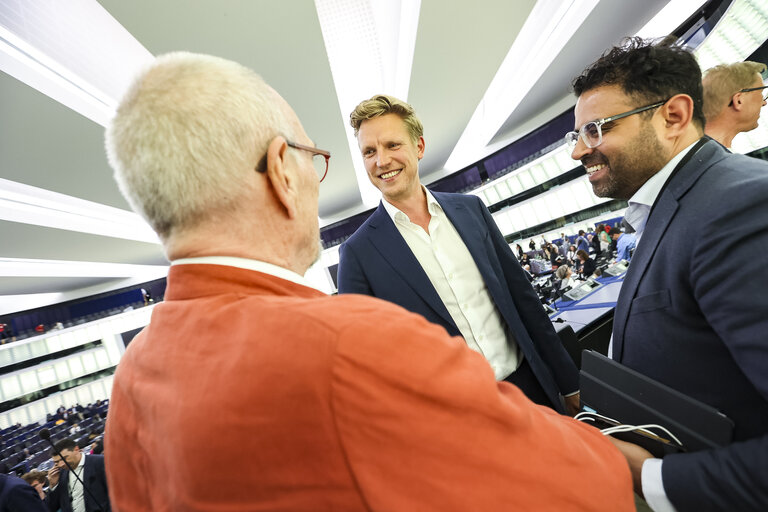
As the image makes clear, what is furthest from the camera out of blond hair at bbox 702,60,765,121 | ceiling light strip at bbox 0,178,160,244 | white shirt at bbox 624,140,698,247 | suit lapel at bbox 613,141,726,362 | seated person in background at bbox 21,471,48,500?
ceiling light strip at bbox 0,178,160,244

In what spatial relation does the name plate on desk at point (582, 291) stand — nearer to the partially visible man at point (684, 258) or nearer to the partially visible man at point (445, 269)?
the partially visible man at point (445, 269)

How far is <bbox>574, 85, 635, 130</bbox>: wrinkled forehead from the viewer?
141cm

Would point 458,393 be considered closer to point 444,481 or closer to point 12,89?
point 444,481

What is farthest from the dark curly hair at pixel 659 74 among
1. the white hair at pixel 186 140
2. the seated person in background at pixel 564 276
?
the seated person in background at pixel 564 276

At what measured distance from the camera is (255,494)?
0.50m

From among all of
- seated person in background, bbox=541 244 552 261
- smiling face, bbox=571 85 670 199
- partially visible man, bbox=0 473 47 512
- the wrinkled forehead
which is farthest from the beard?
seated person in background, bbox=541 244 552 261

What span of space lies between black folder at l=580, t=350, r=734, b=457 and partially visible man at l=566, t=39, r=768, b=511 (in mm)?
38

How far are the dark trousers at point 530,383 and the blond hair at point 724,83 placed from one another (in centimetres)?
245

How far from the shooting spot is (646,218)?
137 cm

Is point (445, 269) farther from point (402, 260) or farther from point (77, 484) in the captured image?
point (77, 484)

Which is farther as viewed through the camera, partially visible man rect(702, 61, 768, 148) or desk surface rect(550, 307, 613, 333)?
desk surface rect(550, 307, 613, 333)

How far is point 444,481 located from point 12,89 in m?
6.87

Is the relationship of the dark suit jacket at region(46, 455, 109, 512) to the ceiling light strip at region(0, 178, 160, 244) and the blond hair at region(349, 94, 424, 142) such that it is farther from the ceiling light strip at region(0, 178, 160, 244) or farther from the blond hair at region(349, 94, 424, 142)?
the blond hair at region(349, 94, 424, 142)

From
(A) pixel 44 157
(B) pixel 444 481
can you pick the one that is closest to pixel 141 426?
(B) pixel 444 481
